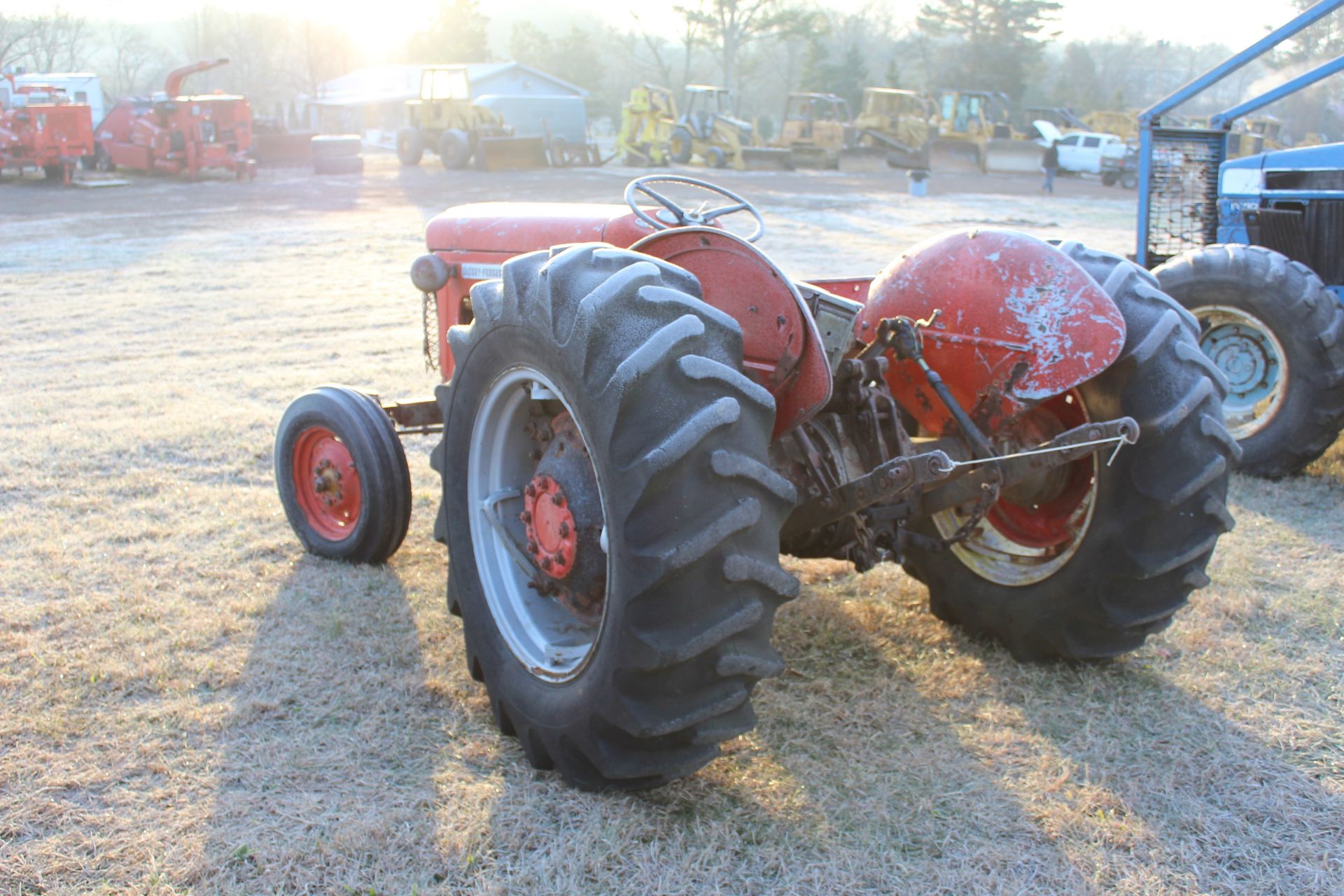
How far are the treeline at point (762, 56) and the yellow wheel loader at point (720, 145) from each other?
15.8m

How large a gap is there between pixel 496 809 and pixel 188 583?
6.31 feet

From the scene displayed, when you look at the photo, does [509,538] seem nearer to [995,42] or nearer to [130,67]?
[995,42]

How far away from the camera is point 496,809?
2654mm

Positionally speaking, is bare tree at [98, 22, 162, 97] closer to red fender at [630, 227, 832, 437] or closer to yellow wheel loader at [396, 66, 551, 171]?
yellow wheel loader at [396, 66, 551, 171]

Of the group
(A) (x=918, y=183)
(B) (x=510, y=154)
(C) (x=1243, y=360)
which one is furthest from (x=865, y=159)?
(C) (x=1243, y=360)

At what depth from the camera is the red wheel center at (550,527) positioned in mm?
2710

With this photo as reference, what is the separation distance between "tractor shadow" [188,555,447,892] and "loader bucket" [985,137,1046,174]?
29.5 metres

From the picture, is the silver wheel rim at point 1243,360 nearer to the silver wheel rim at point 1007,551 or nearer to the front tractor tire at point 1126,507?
the front tractor tire at point 1126,507

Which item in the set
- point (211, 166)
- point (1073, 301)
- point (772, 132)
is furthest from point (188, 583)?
point (772, 132)

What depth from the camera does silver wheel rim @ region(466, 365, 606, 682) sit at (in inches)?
114

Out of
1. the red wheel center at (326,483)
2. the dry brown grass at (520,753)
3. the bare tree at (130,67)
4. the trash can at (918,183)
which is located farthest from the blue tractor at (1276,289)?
the bare tree at (130,67)

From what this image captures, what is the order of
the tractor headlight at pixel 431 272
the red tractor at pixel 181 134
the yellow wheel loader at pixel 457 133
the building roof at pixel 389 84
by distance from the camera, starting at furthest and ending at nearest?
the building roof at pixel 389 84, the yellow wheel loader at pixel 457 133, the red tractor at pixel 181 134, the tractor headlight at pixel 431 272

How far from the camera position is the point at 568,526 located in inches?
107

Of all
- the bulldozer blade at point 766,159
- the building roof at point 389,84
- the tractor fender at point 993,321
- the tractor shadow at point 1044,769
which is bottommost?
the tractor shadow at point 1044,769
